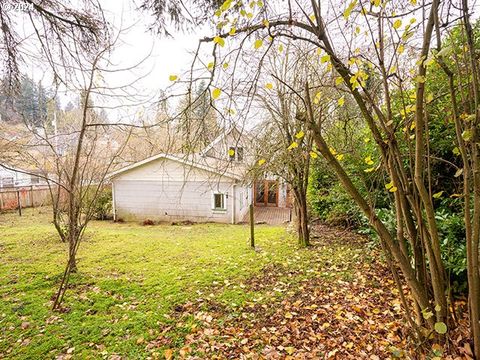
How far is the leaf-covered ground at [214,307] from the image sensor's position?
2.78 meters

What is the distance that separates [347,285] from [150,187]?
11843 millimetres

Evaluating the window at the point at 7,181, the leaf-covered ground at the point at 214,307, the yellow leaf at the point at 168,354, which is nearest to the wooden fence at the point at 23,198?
the window at the point at 7,181

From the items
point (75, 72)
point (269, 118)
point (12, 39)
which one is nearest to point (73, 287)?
point (75, 72)

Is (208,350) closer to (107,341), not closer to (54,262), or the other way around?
(107,341)

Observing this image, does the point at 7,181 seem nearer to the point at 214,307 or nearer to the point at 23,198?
the point at 23,198

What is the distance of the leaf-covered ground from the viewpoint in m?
2.78

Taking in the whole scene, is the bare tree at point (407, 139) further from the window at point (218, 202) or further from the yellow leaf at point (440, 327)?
the window at point (218, 202)

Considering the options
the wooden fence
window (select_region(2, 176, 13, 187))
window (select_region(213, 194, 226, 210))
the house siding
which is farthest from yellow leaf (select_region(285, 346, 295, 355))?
window (select_region(2, 176, 13, 187))

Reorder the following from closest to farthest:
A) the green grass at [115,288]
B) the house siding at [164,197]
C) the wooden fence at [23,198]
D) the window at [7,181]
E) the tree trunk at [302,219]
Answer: the green grass at [115,288], the tree trunk at [302,219], the house siding at [164,197], the wooden fence at [23,198], the window at [7,181]

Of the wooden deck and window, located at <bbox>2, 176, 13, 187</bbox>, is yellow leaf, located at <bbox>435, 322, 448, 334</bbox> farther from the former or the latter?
window, located at <bbox>2, 176, 13, 187</bbox>

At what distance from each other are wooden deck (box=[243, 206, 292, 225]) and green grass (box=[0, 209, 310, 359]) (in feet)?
20.8

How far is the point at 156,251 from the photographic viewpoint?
6.68 metres

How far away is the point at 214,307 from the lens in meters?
3.60

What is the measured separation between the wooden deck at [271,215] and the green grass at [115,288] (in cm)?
634
